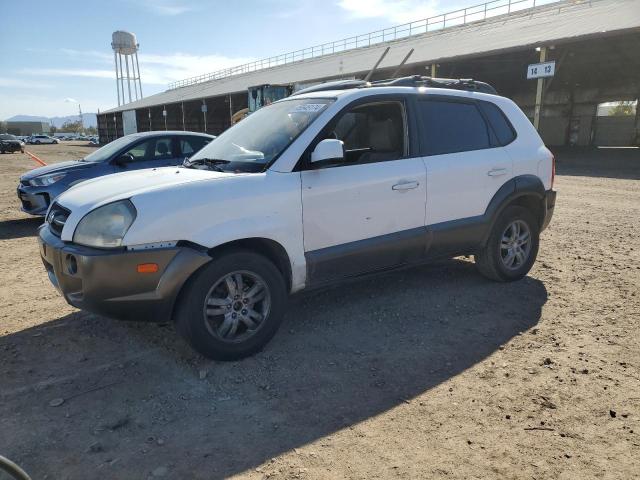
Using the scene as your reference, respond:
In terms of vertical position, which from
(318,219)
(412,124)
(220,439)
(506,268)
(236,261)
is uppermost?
(412,124)

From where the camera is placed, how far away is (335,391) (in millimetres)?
3027

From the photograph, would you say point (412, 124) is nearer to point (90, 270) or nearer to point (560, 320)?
point (560, 320)

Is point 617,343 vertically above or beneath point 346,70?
beneath

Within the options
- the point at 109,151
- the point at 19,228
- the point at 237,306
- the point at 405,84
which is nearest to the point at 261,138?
the point at 237,306

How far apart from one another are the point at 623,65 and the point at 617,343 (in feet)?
110

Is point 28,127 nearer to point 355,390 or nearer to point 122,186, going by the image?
point 122,186

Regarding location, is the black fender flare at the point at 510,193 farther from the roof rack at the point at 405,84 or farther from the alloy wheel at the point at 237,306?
the alloy wheel at the point at 237,306

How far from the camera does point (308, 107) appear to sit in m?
3.93

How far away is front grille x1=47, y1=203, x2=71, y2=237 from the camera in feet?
11.2

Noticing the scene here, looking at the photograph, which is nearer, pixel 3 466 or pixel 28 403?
pixel 3 466

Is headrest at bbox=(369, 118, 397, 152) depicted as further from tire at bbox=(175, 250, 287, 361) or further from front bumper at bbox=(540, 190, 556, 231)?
front bumper at bbox=(540, 190, 556, 231)

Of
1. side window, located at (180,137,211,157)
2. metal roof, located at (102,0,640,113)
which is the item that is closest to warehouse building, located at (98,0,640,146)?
metal roof, located at (102,0,640,113)

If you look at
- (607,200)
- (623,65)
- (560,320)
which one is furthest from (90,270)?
(623,65)

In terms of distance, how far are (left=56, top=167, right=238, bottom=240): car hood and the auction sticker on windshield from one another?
0.93 meters
